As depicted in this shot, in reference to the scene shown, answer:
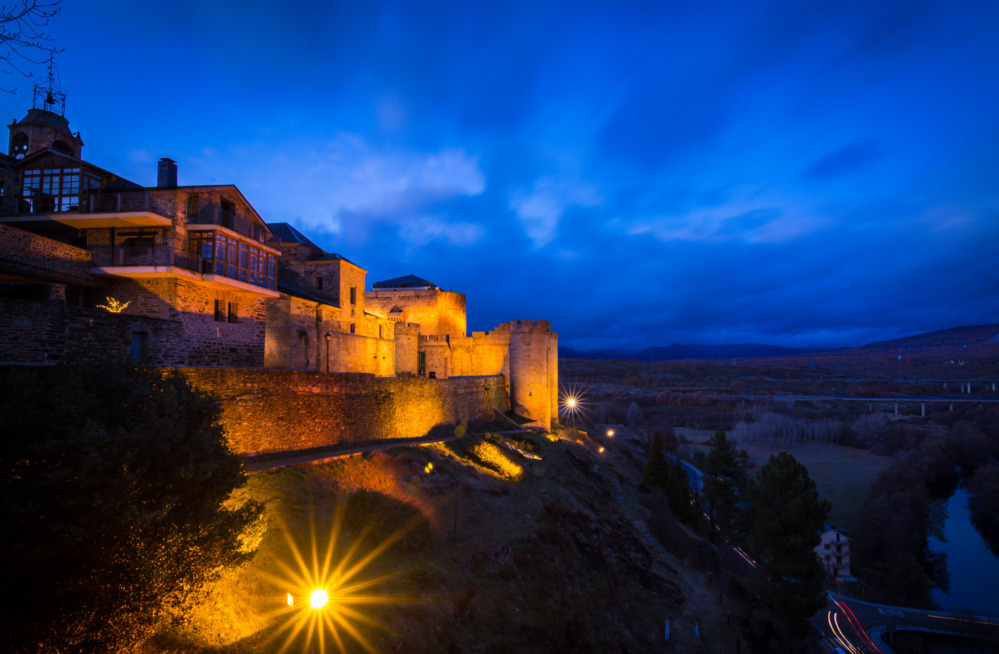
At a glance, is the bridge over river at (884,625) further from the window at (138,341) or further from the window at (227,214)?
the window at (227,214)

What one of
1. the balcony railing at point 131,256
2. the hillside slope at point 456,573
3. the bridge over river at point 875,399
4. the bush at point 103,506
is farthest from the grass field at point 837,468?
the balcony railing at point 131,256

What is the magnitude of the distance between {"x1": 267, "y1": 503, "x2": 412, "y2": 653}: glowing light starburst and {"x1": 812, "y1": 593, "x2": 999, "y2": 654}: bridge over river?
28069 mm

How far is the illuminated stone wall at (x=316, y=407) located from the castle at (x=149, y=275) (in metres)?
0.55

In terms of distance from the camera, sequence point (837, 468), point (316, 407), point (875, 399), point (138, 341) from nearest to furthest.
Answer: point (138, 341), point (316, 407), point (837, 468), point (875, 399)

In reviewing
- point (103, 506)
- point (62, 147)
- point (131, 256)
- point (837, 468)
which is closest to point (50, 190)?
point (131, 256)

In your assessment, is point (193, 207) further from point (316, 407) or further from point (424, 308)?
point (424, 308)

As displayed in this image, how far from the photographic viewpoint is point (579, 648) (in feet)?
44.4

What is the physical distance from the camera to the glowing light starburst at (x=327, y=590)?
9.28 meters

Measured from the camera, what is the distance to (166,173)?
2139 cm

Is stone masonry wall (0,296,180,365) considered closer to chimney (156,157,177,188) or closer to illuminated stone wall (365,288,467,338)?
chimney (156,157,177,188)

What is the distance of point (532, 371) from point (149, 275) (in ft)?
82.9

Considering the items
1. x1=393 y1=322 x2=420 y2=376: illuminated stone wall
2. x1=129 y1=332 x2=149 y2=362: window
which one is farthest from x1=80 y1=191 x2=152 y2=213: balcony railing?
x1=393 y1=322 x2=420 y2=376: illuminated stone wall

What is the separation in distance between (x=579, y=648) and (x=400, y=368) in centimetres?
2639

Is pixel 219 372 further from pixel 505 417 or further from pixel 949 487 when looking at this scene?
pixel 949 487
